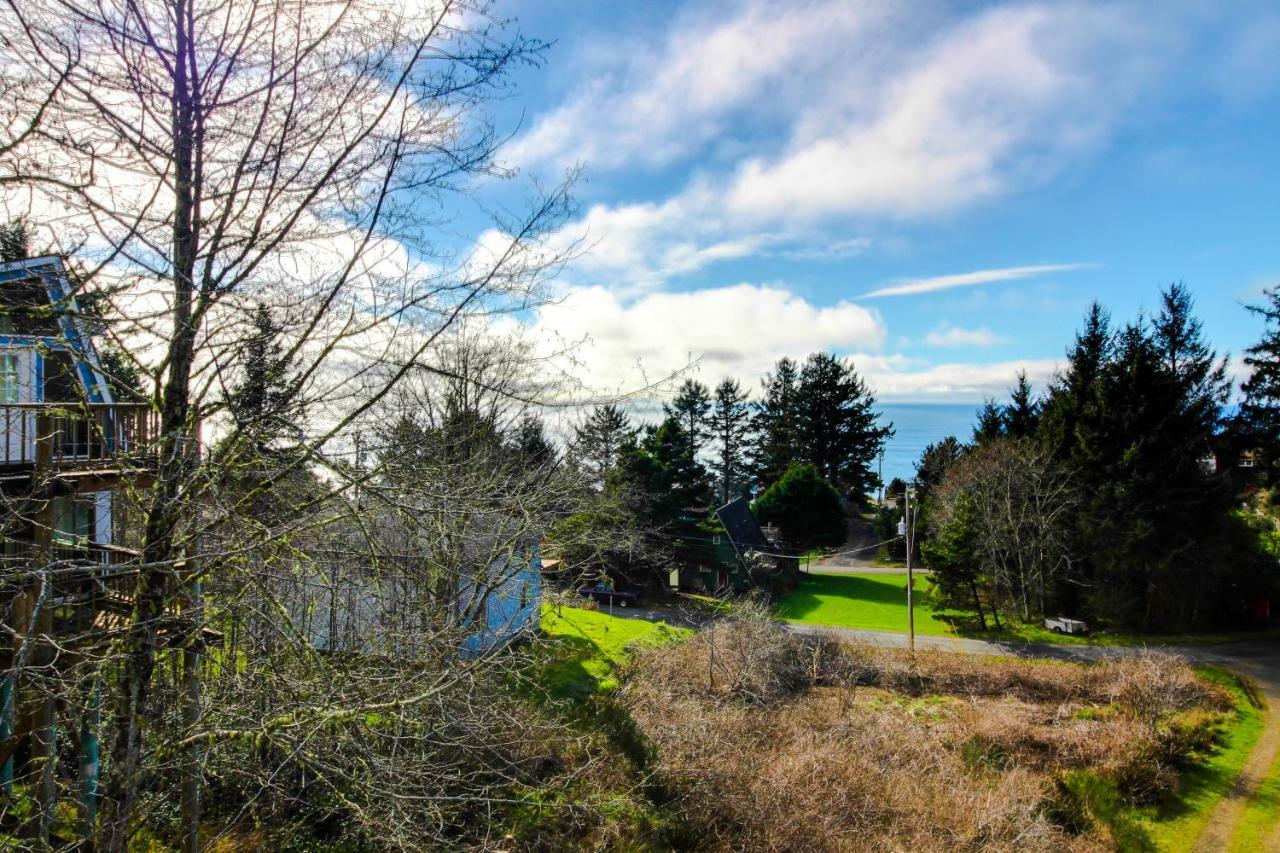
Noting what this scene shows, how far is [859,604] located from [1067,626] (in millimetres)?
6994

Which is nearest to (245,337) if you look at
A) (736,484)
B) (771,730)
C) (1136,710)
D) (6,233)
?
(6,233)

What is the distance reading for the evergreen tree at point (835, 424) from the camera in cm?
4425

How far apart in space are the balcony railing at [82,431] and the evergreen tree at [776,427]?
131 ft

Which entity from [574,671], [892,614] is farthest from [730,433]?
[574,671]

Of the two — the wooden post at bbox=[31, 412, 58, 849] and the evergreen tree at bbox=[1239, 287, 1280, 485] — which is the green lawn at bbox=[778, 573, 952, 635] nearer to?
the evergreen tree at bbox=[1239, 287, 1280, 485]

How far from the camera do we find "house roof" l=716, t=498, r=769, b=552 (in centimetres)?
2702

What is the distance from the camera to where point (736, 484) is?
4731 centimetres

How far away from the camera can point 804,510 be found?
1222 inches

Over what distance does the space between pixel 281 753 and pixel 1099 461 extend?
929 inches

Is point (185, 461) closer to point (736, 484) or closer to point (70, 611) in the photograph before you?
point (70, 611)

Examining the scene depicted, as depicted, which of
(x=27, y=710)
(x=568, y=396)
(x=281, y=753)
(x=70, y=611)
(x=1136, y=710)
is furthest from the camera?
(x=1136, y=710)

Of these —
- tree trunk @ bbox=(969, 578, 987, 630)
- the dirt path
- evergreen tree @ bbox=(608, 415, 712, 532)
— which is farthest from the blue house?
tree trunk @ bbox=(969, 578, 987, 630)

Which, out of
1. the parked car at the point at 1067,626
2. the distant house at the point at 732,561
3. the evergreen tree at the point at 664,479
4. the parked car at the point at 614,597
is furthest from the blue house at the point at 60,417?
the parked car at the point at 1067,626

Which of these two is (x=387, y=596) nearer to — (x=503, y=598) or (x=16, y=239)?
(x=503, y=598)
